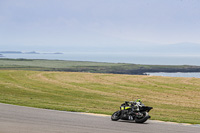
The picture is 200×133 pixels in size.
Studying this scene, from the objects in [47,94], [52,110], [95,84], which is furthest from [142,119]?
[95,84]

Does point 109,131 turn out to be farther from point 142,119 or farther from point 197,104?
point 197,104

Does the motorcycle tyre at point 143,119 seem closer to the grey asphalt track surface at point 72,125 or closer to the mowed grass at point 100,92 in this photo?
the grey asphalt track surface at point 72,125

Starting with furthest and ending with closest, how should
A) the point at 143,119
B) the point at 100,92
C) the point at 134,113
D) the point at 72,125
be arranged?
the point at 100,92
the point at 134,113
the point at 143,119
the point at 72,125

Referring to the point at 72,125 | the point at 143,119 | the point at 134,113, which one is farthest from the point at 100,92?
the point at 72,125

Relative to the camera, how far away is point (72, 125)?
14656mm

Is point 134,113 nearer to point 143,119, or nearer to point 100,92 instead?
point 143,119

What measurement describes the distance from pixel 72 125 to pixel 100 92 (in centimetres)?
1954

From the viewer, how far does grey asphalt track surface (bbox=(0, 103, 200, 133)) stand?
→ 13.4 metres

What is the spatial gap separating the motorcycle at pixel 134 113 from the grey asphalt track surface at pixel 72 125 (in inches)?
10.7

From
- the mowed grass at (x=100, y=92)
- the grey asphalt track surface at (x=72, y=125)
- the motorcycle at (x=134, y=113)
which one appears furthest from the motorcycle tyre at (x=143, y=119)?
the mowed grass at (x=100, y=92)

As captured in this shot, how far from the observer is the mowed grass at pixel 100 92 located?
25.2m

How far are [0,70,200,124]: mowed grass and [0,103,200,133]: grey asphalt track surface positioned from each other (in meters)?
5.71

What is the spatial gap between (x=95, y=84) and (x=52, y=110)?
66.1ft

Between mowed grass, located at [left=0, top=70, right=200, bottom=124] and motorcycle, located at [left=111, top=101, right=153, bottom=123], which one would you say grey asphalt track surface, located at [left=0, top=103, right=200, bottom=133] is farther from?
mowed grass, located at [left=0, top=70, right=200, bottom=124]
